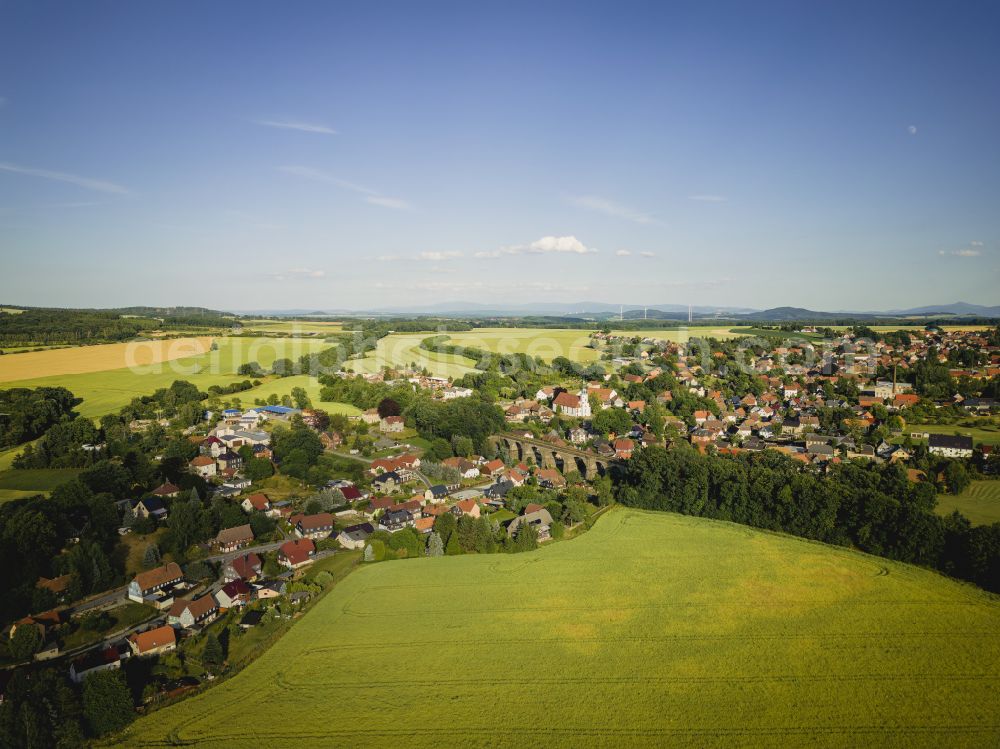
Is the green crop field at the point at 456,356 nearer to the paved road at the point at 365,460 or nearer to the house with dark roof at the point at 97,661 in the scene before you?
the paved road at the point at 365,460

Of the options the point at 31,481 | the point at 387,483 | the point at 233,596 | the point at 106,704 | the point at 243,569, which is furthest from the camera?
the point at 387,483

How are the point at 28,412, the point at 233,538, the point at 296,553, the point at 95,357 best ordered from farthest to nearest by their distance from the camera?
the point at 95,357
the point at 28,412
the point at 233,538
the point at 296,553

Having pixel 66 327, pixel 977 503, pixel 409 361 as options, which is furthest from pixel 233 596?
pixel 66 327

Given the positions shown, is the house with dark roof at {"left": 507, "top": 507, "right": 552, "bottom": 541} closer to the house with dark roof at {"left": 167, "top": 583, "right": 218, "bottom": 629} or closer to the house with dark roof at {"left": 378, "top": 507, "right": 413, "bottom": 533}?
the house with dark roof at {"left": 378, "top": 507, "right": 413, "bottom": 533}

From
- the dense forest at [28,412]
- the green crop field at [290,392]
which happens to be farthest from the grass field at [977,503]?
the dense forest at [28,412]

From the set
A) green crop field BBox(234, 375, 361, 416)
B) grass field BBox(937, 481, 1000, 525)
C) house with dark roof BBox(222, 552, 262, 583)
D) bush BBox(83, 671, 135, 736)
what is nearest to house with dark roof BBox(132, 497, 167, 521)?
house with dark roof BBox(222, 552, 262, 583)

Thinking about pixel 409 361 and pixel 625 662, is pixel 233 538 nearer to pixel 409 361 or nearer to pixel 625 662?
pixel 625 662
